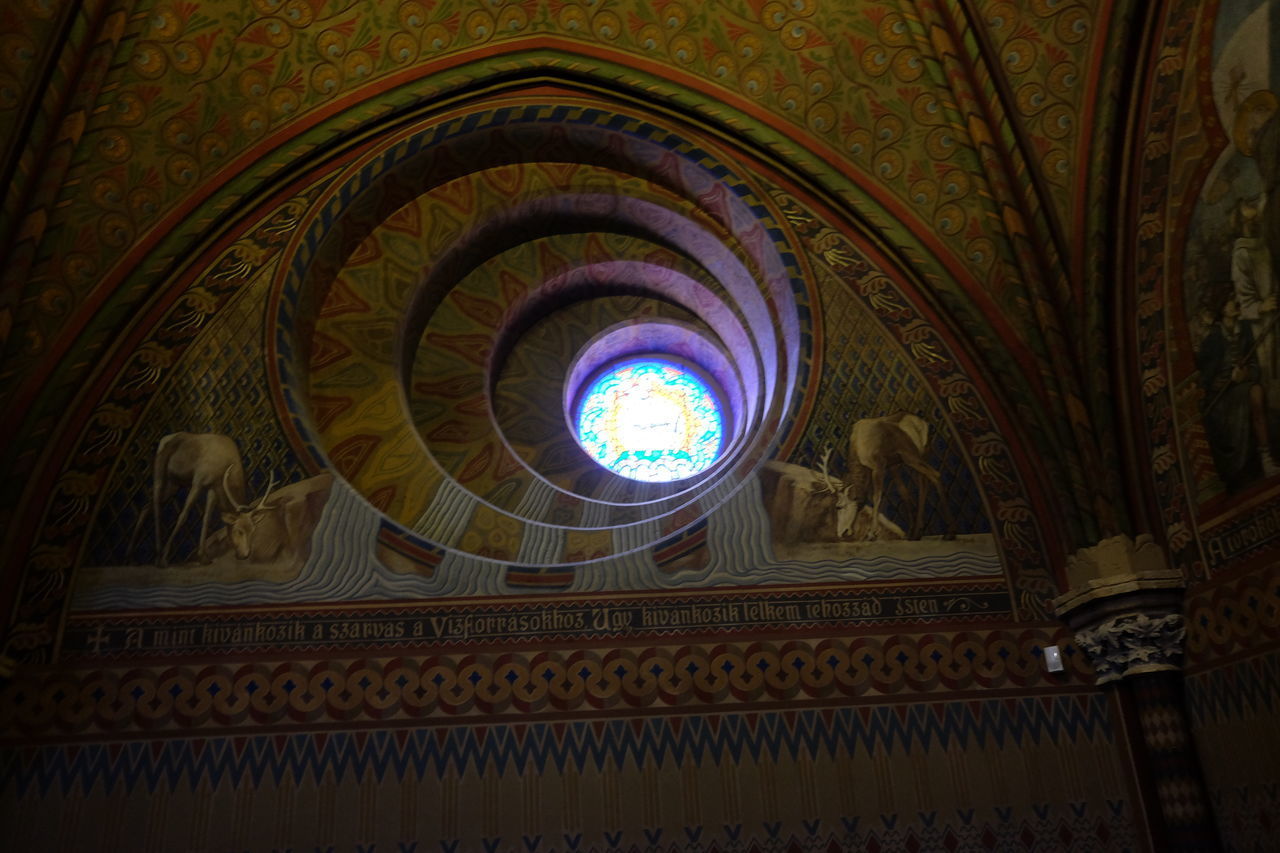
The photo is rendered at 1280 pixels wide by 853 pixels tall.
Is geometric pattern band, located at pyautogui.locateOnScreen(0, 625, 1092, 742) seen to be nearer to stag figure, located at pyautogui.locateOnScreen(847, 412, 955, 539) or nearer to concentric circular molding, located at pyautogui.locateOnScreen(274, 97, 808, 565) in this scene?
concentric circular molding, located at pyautogui.locateOnScreen(274, 97, 808, 565)

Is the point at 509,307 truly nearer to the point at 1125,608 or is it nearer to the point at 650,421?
the point at 650,421

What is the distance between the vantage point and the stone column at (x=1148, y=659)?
6516 millimetres

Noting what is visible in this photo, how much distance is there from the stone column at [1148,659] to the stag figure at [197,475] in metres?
5.62

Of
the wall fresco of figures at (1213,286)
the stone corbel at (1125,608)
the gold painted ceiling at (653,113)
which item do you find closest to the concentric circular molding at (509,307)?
the gold painted ceiling at (653,113)

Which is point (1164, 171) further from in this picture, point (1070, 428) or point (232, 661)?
point (232, 661)

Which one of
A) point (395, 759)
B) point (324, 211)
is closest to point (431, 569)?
point (395, 759)

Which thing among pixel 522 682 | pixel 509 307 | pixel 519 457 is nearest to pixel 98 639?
pixel 522 682

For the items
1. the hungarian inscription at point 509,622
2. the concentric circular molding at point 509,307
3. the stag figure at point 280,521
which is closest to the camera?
the hungarian inscription at point 509,622

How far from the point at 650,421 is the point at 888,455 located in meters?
3.10

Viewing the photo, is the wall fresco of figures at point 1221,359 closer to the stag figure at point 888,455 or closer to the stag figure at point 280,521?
the stag figure at point 888,455

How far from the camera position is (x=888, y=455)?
778cm

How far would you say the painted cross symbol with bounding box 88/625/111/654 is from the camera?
267 inches

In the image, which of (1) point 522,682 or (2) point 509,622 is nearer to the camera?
(1) point 522,682

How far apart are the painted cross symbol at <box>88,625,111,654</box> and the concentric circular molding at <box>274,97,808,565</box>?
1.84 m
